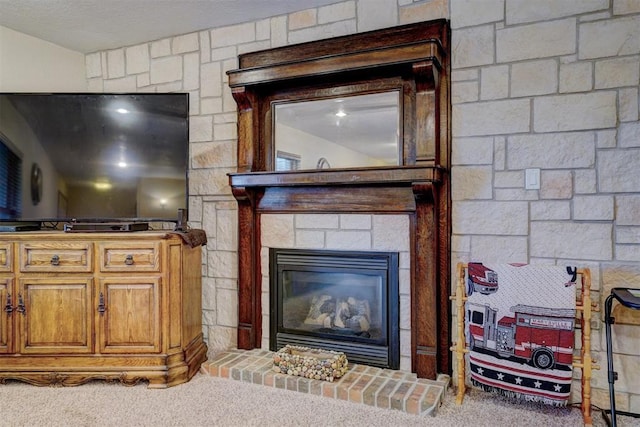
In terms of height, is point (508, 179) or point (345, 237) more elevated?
point (508, 179)

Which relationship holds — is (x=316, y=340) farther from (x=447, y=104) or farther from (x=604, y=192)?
(x=604, y=192)

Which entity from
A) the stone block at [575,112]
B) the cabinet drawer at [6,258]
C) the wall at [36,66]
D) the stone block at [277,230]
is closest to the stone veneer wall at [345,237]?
the stone block at [277,230]

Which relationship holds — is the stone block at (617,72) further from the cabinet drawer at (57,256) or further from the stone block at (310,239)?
the cabinet drawer at (57,256)

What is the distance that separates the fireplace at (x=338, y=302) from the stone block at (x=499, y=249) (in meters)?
0.46

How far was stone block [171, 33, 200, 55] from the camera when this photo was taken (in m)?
3.02

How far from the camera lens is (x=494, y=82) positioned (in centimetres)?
224

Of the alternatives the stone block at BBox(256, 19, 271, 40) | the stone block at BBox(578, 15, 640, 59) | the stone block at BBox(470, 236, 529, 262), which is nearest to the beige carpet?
the stone block at BBox(470, 236, 529, 262)

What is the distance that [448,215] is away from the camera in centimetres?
232

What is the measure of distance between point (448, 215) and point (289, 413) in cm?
138

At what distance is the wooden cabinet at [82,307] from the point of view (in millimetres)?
2402

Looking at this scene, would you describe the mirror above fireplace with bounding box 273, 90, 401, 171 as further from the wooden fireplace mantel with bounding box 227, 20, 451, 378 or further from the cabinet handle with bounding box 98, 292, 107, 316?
the cabinet handle with bounding box 98, 292, 107, 316

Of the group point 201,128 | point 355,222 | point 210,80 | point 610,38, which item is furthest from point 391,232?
point 210,80

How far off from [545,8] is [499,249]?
1307 mm

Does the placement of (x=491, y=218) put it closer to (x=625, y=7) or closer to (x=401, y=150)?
(x=401, y=150)
